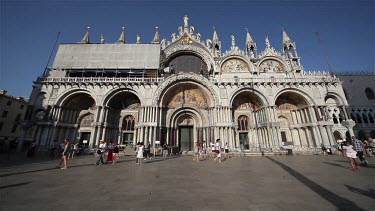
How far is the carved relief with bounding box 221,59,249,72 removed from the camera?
2545cm

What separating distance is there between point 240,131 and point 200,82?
966cm

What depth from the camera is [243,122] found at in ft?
75.8

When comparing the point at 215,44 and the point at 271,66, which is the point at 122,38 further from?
the point at 271,66

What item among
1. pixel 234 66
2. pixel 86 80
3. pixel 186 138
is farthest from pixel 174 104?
pixel 86 80

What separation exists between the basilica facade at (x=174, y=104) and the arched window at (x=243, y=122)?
0.15m

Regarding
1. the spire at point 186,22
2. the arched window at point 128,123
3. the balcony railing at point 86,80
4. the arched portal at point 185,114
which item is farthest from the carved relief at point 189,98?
the spire at point 186,22

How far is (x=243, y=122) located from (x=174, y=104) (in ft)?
35.7

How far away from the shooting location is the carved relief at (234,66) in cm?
2545

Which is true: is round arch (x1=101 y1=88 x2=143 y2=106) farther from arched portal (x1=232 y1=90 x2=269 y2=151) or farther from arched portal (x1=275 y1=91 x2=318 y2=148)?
arched portal (x1=275 y1=91 x2=318 y2=148)

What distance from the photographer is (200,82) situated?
822 inches

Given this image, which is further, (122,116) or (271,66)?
(271,66)

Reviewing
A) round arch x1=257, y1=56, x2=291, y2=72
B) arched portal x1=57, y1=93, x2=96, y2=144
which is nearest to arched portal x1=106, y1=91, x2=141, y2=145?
Result: arched portal x1=57, y1=93, x2=96, y2=144

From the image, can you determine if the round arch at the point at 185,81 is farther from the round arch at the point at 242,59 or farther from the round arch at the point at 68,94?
the round arch at the point at 68,94

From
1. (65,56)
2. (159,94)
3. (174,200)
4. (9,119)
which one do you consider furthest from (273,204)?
(9,119)
